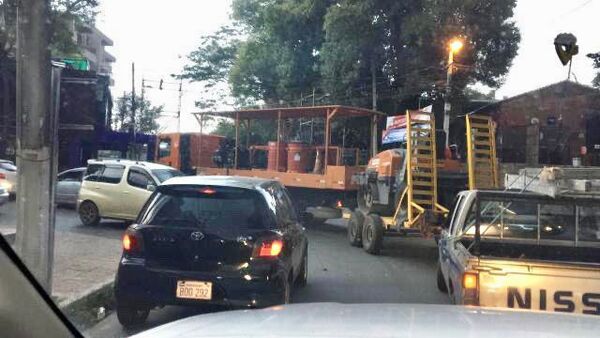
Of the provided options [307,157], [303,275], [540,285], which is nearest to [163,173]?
[307,157]

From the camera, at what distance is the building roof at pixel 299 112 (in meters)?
17.2

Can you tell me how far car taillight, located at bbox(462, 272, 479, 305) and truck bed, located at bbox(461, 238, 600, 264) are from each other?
40.9 inches

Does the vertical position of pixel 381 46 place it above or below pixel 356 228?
above

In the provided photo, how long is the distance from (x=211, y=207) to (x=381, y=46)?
970 inches

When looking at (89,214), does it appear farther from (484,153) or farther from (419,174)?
(484,153)

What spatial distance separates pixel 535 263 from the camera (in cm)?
526

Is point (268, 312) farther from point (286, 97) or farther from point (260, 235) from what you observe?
point (286, 97)

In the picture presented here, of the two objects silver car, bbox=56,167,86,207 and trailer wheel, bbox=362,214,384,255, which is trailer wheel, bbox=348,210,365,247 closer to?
trailer wheel, bbox=362,214,384,255

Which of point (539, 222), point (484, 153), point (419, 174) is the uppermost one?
point (484, 153)

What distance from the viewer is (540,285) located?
17.2ft

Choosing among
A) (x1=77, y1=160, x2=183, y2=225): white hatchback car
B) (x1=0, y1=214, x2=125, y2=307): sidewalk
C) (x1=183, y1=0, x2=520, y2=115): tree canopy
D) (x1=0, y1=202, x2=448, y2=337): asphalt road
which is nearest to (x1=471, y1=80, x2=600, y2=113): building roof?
(x1=183, y1=0, x2=520, y2=115): tree canopy

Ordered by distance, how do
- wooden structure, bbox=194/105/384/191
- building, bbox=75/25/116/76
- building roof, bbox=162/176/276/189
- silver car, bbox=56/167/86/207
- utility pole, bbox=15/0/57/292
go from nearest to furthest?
utility pole, bbox=15/0/57/292 → building roof, bbox=162/176/276/189 → wooden structure, bbox=194/105/384/191 → silver car, bbox=56/167/86/207 → building, bbox=75/25/116/76

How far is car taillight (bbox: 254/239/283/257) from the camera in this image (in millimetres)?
6062

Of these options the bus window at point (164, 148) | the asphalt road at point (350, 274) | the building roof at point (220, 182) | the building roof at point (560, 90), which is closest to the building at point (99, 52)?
the building roof at point (560, 90)
